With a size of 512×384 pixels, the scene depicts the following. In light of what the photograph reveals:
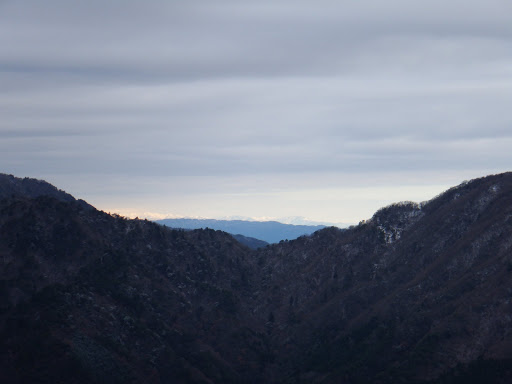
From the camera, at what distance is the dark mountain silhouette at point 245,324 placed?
144625 millimetres

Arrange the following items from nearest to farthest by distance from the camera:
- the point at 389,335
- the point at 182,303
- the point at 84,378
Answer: the point at 84,378 < the point at 389,335 < the point at 182,303

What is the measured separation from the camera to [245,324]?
200 metres

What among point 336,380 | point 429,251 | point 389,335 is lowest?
point 336,380

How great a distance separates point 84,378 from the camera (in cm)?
14112

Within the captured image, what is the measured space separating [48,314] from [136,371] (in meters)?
26.1

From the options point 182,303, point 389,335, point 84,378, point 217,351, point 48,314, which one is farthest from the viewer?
point 182,303

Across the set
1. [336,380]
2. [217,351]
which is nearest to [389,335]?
[336,380]

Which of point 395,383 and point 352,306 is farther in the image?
point 352,306

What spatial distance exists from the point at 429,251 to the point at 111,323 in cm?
9761

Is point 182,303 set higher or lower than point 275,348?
higher

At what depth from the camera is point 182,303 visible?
19450cm

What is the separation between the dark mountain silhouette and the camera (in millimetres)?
144625

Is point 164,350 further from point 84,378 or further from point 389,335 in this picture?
point 389,335

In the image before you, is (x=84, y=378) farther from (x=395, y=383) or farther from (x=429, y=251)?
(x=429, y=251)
